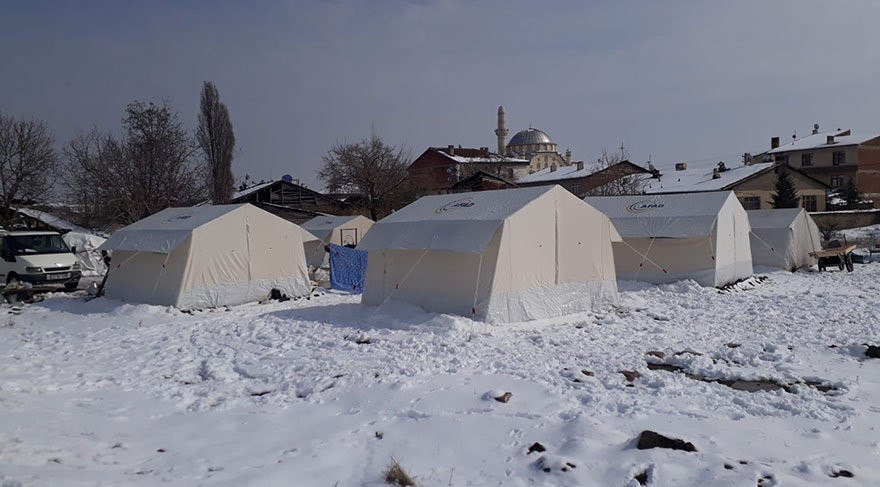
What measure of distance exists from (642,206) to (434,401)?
15121mm

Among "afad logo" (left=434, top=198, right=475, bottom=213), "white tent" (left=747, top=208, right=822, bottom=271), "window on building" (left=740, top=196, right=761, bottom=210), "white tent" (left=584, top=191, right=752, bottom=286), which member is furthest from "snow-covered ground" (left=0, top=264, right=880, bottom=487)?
"window on building" (left=740, top=196, right=761, bottom=210)

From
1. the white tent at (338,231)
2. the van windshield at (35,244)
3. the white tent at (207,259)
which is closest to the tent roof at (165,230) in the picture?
the white tent at (207,259)

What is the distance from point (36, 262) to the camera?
19953 millimetres

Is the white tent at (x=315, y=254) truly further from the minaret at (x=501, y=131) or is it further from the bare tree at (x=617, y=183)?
the minaret at (x=501, y=131)

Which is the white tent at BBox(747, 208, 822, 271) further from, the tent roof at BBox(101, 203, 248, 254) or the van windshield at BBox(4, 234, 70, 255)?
the van windshield at BBox(4, 234, 70, 255)

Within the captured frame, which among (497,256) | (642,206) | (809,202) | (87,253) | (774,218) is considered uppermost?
(809,202)

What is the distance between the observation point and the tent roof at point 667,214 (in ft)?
64.3

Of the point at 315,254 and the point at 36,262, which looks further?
the point at 315,254

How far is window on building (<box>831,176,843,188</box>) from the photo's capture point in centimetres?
5627

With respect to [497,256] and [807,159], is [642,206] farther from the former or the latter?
[807,159]

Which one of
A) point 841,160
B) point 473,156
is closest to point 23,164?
point 473,156

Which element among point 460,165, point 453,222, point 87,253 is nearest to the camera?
point 453,222

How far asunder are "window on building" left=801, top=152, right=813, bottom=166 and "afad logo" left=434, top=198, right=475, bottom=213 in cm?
5238

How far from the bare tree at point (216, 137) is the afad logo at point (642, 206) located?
27.2m
